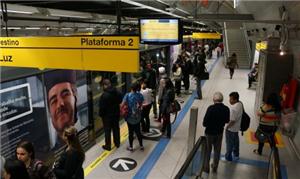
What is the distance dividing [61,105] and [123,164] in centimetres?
183

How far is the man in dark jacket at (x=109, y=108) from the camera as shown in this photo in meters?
6.52

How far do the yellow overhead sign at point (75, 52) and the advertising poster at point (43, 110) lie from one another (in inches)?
27.6

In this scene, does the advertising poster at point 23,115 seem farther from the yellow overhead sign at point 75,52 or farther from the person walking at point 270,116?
the person walking at point 270,116

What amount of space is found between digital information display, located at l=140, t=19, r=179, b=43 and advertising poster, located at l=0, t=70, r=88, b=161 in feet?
5.93

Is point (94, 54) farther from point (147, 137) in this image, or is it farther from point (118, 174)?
point (147, 137)

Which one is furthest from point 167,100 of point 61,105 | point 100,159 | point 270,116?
point 61,105

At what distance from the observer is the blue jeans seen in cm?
608

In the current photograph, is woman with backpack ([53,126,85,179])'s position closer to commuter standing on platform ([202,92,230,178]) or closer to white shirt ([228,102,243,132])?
commuter standing on platform ([202,92,230,178])

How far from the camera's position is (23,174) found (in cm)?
299

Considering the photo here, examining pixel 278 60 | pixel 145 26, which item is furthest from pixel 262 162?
pixel 145 26

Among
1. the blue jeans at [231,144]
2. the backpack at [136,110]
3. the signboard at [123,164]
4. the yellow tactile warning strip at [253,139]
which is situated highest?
the backpack at [136,110]

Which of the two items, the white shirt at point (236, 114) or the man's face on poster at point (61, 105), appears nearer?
the white shirt at point (236, 114)

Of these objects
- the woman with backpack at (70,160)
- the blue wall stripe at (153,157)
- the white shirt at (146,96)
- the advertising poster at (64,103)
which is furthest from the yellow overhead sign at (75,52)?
the white shirt at (146,96)

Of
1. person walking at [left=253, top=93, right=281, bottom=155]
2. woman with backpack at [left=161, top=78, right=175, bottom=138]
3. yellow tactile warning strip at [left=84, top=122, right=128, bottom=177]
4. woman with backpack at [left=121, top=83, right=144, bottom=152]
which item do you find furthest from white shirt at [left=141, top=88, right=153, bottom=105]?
person walking at [left=253, top=93, right=281, bottom=155]
